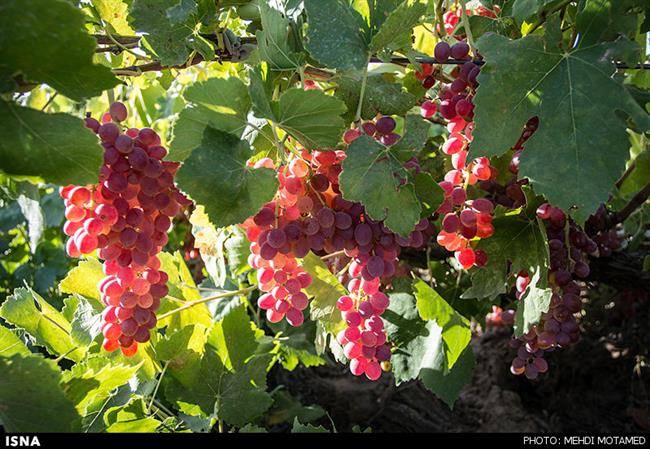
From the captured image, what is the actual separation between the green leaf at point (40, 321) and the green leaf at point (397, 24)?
0.89 metres

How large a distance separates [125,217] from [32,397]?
0.30 meters

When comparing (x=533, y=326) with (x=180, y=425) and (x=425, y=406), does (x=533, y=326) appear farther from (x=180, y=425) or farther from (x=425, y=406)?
(x=425, y=406)

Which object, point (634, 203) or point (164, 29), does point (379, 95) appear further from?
point (634, 203)

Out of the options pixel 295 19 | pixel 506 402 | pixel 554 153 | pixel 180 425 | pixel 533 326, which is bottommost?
pixel 506 402

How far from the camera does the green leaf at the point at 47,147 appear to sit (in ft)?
2.70

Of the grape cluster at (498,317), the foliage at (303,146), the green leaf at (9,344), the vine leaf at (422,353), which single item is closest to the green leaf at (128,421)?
the foliage at (303,146)

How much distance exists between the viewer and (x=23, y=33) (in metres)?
0.78

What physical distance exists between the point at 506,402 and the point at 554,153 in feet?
5.58

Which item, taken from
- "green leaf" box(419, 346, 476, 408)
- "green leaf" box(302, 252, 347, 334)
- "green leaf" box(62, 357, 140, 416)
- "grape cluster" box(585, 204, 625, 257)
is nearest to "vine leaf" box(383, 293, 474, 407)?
"green leaf" box(419, 346, 476, 408)

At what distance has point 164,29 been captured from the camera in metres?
1.14

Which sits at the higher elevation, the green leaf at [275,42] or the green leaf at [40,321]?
the green leaf at [275,42]

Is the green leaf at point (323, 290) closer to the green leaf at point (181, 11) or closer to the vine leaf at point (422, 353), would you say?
the vine leaf at point (422, 353)

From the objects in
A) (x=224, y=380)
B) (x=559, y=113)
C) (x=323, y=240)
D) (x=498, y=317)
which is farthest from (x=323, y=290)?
(x=498, y=317)

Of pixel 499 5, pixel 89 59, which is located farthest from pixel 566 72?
pixel 89 59
